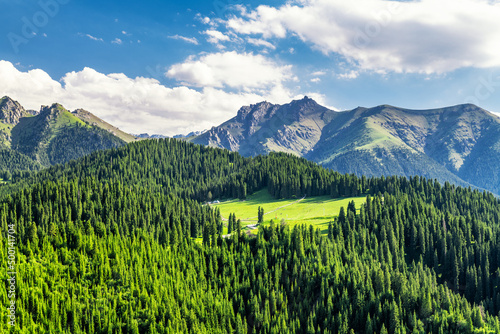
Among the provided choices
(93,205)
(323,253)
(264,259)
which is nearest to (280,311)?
(264,259)

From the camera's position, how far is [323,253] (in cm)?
14150

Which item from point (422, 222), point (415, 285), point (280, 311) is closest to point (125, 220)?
point (280, 311)

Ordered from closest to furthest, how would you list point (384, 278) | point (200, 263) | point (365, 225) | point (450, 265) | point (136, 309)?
1. point (136, 309)
2. point (384, 278)
3. point (200, 263)
4. point (450, 265)
5. point (365, 225)

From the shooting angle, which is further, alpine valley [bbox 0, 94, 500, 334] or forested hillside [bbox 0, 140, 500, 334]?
forested hillside [bbox 0, 140, 500, 334]

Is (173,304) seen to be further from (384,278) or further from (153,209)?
(153,209)

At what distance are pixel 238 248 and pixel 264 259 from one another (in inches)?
701

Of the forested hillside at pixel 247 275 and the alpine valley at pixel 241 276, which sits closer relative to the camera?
the alpine valley at pixel 241 276

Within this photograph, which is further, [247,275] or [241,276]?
[241,276]

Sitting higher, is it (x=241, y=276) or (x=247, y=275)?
(x=247, y=275)

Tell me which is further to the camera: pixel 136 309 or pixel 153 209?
pixel 153 209

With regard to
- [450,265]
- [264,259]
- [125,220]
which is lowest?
[450,265]

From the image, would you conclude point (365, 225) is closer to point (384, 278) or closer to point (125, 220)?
point (384, 278)

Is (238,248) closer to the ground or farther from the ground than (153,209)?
closer to the ground

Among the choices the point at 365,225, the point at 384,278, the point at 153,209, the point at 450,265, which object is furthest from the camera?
the point at 153,209
